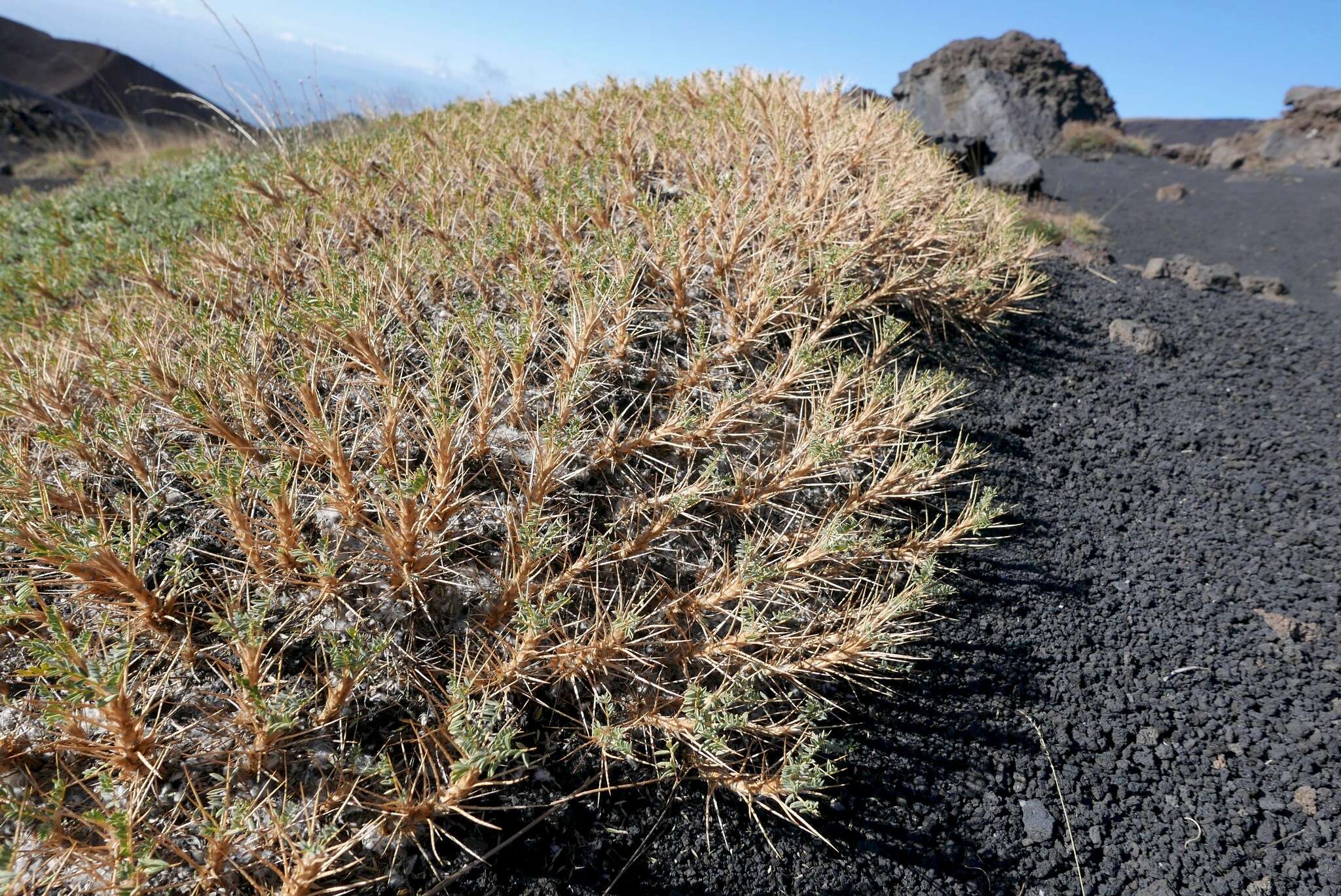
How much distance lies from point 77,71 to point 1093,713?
32.6 meters

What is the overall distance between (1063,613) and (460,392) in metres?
2.35

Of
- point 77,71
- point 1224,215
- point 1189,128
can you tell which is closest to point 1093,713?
point 1224,215

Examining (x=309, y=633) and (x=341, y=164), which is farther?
(x=341, y=164)

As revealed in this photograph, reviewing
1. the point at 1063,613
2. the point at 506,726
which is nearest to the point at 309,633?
the point at 506,726

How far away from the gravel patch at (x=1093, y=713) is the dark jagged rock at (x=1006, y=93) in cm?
1078

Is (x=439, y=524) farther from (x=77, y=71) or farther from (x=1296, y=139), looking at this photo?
(x=77, y=71)

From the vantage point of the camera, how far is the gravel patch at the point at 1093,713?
6.16 ft

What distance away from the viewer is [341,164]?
13.2 ft

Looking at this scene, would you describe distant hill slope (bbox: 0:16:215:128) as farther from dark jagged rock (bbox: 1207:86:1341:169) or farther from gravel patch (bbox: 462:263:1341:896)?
dark jagged rock (bbox: 1207:86:1341:169)

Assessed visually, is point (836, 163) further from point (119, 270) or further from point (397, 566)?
point (119, 270)

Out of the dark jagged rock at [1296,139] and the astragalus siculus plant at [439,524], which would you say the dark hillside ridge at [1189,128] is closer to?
the dark jagged rock at [1296,139]

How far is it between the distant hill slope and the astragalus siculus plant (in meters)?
24.9

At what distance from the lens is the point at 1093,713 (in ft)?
7.43

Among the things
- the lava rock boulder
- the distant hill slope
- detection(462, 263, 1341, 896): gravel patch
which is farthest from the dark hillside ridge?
the distant hill slope
